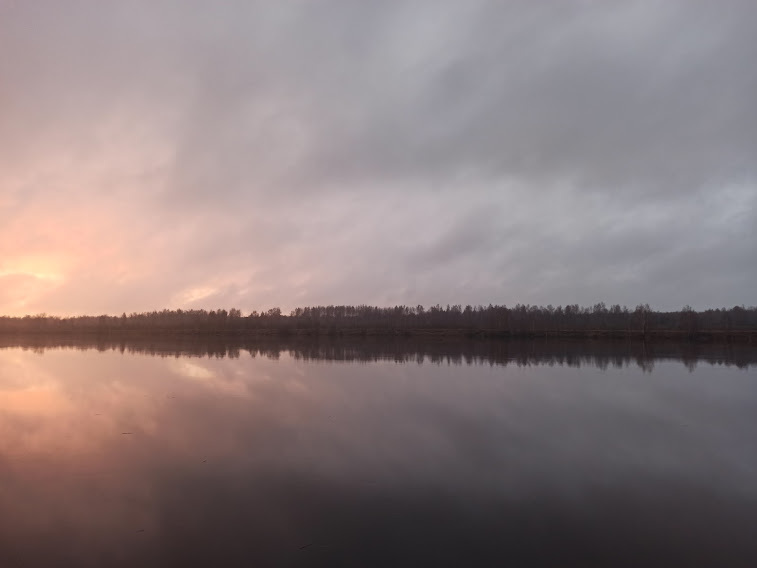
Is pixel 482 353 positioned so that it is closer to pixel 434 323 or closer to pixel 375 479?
pixel 375 479

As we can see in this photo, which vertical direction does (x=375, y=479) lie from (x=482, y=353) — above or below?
below

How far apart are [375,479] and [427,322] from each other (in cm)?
11886

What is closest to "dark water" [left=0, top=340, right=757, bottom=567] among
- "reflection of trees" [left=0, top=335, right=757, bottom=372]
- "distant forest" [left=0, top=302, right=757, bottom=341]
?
"reflection of trees" [left=0, top=335, right=757, bottom=372]

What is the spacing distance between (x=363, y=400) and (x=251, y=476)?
857 centimetres

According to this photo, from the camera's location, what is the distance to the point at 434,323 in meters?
124

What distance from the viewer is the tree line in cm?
9300

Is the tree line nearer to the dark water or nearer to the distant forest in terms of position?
the distant forest

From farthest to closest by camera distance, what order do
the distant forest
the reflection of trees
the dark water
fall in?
the distant forest → the reflection of trees → the dark water

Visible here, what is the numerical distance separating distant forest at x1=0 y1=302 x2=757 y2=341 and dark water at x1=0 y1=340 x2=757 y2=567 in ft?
242

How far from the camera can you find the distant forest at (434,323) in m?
90.6

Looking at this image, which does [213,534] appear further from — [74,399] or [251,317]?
[251,317]

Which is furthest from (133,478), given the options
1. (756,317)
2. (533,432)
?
(756,317)

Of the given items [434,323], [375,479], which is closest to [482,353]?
[375,479]

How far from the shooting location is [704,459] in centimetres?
1057
